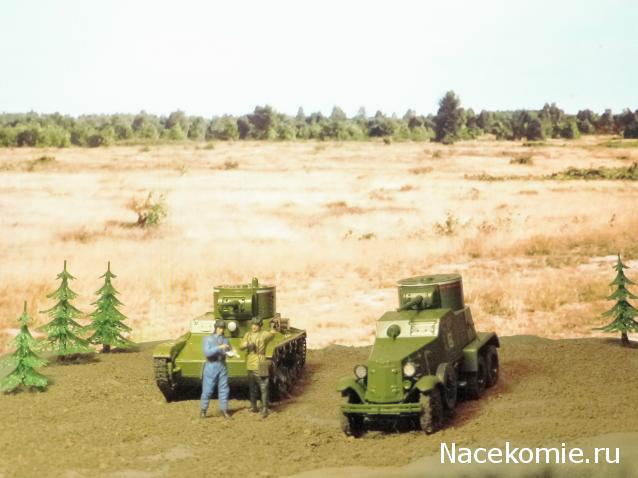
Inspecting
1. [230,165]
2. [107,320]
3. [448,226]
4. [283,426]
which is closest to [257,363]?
[283,426]

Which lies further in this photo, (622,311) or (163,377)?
(622,311)

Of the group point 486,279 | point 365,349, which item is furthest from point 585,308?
point 365,349

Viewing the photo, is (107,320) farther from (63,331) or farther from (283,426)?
(283,426)

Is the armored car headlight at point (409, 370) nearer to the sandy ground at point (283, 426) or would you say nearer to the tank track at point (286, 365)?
the sandy ground at point (283, 426)

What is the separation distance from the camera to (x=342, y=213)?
24.7 metres

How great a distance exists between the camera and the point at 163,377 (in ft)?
48.1

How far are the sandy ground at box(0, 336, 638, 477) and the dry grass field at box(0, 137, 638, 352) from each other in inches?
170

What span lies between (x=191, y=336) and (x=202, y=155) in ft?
49.0

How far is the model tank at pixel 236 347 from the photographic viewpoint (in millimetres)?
14727

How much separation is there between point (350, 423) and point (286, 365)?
3696 millimetres

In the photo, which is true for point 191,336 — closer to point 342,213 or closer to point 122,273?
point 122,273

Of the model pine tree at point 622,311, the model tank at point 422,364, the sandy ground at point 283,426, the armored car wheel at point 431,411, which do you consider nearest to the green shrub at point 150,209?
the sandy ground at point 283,426

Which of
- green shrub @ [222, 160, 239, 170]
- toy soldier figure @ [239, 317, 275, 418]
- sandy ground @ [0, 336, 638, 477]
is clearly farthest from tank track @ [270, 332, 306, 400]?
green shrub @ [222, 160, 239, 170]

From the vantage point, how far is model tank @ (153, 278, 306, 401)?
48.3 ft
